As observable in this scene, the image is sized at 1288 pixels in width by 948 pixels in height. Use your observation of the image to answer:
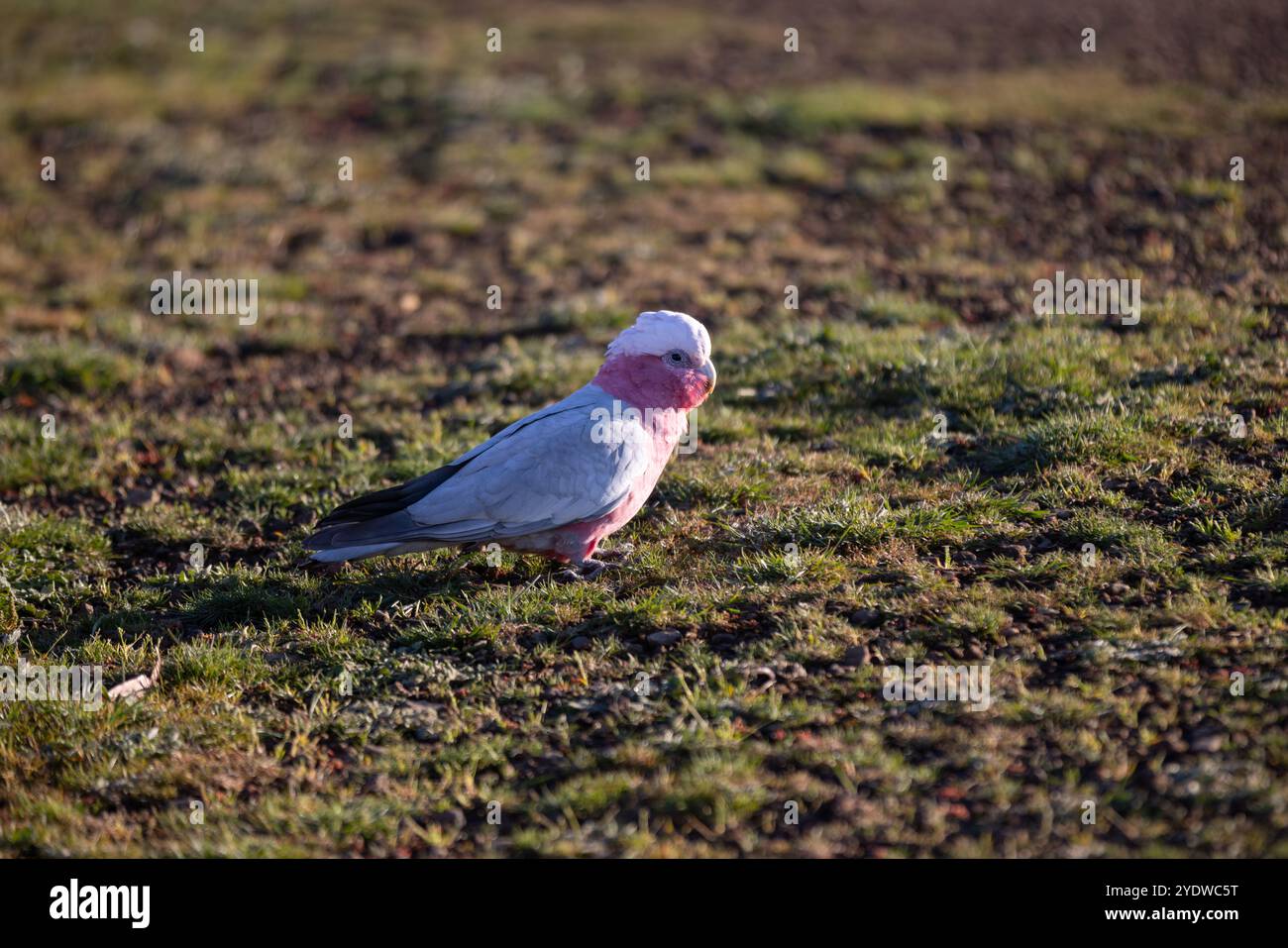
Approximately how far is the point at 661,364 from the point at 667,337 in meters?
0.17

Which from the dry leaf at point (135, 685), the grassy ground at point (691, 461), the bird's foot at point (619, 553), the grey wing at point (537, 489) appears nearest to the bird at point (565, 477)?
the grey wing at point (537, 489)

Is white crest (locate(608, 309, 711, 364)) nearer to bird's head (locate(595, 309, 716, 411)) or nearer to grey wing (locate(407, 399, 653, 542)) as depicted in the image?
bird's head (locate(595, 309, 716, 411))

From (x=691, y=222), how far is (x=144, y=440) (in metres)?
6.48

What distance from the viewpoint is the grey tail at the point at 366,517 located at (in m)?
5.97

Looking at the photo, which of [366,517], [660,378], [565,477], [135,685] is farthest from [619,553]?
[135,685]

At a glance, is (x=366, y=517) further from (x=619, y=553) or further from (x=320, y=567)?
(x=619, y=553)

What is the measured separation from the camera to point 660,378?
6406 mm

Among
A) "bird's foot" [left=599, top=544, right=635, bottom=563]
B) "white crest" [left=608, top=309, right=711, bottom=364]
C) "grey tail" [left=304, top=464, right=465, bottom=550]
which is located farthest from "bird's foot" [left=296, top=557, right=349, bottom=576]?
"white crest" [left=608, top=309, right=711, bottom=364]

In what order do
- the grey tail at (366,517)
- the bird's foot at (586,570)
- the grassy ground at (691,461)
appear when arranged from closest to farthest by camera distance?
the grassy ground at (691,461)
the grey tail at (366,517)
the bird's foot at (586,570)

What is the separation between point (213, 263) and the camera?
12.1 meters

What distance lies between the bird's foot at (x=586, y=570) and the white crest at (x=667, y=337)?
126cm

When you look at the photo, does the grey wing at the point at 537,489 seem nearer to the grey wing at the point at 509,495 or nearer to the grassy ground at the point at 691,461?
the grey wing at the point at 509,495

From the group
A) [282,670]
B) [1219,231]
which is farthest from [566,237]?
[282,670]

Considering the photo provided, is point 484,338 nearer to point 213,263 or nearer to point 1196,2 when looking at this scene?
point 213,263
